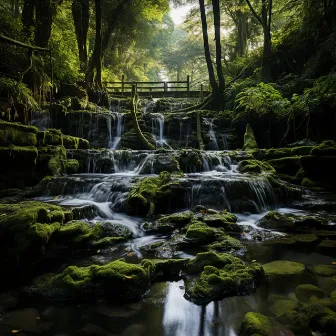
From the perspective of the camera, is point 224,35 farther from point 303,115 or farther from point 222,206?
point 222,206

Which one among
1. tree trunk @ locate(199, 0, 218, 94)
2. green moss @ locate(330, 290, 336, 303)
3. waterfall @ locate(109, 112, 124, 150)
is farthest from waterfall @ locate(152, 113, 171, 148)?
green moss @ locate(330, 290, 336, 303)

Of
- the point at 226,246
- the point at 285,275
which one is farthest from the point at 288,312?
the point at 226,246

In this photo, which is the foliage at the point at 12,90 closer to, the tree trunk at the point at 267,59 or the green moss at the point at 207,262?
the green moss at the point at 207,262

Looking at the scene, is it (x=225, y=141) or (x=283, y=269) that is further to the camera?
(x=225, y=141)

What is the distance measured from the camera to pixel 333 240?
15.5ft

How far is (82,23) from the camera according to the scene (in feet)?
56.0

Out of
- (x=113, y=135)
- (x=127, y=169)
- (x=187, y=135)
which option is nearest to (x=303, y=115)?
(x=187, y=135)

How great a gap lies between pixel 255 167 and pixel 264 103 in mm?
4791

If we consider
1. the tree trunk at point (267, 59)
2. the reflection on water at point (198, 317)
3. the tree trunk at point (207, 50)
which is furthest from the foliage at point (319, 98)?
the reflection on water at point (198, 317)

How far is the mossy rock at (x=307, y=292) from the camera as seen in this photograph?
292cm

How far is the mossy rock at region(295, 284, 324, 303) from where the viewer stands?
9.59 ft

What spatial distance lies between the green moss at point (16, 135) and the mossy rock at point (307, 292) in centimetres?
726

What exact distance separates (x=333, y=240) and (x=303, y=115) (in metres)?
7.36

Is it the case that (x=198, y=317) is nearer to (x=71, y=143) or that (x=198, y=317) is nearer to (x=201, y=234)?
(x=201, y=234)
